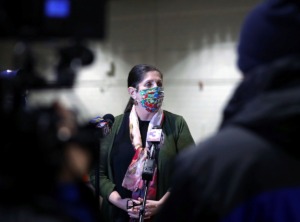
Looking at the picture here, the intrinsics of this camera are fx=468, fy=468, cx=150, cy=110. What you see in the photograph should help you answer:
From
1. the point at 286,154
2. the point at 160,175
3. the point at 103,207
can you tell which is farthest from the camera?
the point at 103,207

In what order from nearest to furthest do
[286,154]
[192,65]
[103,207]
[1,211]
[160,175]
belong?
[1,211] → [286,154] → [160,175] → [103,207] → [192,65]

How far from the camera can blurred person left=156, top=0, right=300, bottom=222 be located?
84 centimetres

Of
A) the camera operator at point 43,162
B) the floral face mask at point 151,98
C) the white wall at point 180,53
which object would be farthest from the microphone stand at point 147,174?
the white wall at point 180,53

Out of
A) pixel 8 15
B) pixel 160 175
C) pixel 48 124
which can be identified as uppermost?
pixel 8 15

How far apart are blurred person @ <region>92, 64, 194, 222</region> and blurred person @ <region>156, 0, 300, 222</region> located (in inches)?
61.8

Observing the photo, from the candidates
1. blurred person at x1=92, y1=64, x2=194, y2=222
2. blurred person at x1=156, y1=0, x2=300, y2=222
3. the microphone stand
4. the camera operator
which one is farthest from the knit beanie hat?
blurred person at x1=92, y1=64, x2=194, y2=222

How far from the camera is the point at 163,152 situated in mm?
2535

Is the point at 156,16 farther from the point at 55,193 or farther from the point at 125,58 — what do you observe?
the point at 55,193

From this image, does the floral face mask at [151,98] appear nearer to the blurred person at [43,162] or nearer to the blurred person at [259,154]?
the blurred person at [259,154]

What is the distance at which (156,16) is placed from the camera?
566cm

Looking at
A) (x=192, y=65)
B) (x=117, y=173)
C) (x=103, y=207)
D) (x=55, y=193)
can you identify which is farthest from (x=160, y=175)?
(x=192, y=65)

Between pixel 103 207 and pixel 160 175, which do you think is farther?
pixel 103 207

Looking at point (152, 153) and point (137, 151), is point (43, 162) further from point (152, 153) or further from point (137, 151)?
point (137, 151)

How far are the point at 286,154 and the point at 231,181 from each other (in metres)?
0.11
